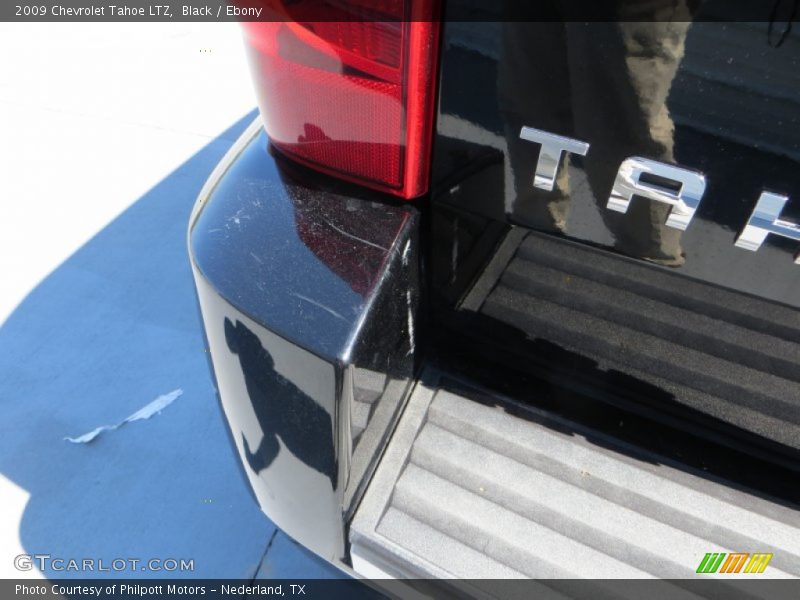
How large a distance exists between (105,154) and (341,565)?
2.52m

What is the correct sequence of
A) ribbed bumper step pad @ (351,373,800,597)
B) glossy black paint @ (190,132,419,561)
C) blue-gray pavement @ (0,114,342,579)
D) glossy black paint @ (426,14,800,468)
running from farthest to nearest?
1. blue-gray pavement @ (0,114,342,579)
2. ribbed bumper step pad @ (351,373,800,597)
3. glossy black paint @ (190,132,419,561)
4. glossy black paint @ (426,14,800,468)

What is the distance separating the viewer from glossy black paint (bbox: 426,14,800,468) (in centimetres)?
74

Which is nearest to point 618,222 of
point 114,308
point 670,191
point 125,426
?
point 670,191

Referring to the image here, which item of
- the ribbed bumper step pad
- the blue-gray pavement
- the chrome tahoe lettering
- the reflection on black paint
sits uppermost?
the chrome tahoe lettering

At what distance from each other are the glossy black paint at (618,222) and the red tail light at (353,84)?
1.6 inches

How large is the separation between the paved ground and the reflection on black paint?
37 centimetres

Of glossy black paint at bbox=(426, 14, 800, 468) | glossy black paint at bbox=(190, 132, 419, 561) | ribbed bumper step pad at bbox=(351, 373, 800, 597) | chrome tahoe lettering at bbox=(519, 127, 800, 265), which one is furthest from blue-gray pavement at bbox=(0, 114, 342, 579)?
chrome tahoe lettering at bbox=(519, 127, 800, 265)

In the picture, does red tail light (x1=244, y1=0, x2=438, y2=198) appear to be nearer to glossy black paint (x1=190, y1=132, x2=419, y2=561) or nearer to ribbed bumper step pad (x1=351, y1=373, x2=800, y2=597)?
glossy black paint (x1=190, y1=132, x2=419, y2=561)

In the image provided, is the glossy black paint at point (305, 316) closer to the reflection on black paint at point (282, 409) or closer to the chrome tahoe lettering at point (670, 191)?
the reflection on black paint at point (282, 409)

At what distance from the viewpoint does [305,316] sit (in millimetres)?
925

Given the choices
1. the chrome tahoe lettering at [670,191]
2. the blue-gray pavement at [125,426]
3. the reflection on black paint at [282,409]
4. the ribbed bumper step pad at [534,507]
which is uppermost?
the chrome tahoe lettering at [670,191]

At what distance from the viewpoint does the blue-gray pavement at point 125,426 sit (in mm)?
1698

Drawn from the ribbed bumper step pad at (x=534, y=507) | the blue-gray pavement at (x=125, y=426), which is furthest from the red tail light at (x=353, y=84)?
the blue-gray pavement at (x=125, y=426)

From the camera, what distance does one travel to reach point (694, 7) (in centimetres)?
69
